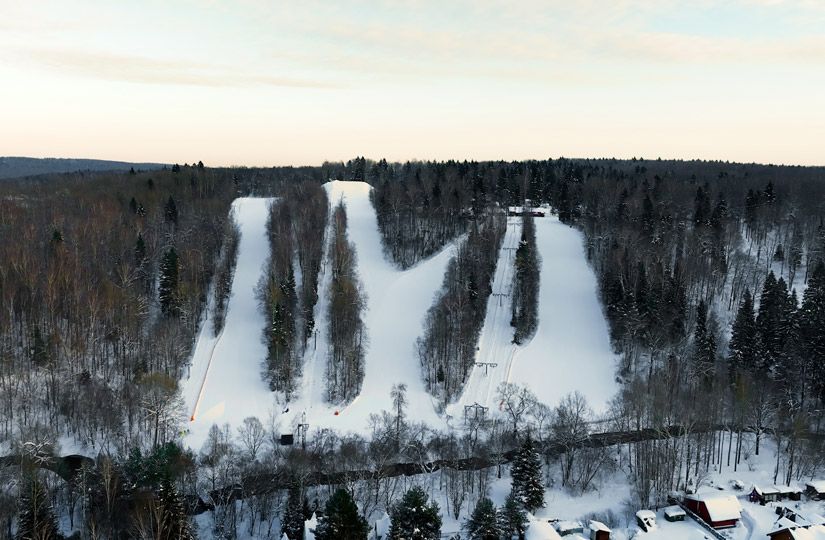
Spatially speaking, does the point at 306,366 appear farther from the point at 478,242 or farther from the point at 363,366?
the point at 478,242

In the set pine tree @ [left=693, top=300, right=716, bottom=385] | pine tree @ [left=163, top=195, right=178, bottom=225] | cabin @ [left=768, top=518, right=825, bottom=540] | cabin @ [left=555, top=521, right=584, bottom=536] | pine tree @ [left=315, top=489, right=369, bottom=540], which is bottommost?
cabin @ [left=555, top=521, right=584, bottom=536]

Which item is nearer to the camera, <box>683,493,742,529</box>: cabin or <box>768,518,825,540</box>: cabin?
<box>768,518,825,540</box>: cabin

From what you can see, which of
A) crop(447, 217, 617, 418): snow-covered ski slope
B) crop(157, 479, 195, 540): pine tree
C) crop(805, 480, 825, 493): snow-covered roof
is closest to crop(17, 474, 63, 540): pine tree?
crop(157, 479, 195, 540): pine tree

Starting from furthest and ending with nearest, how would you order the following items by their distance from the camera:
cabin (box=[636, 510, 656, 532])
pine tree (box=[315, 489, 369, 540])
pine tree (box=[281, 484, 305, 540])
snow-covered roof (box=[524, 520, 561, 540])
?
cabin (box=[636, 510, 656, 532]) → pine tree (box=[281, 484, 305, 540]) → snow-covered roof (box=[524, 520, 561, 540]) → pine tree (box=[315, 489, 369, 540])

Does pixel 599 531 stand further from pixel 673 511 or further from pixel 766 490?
pixel 766 490

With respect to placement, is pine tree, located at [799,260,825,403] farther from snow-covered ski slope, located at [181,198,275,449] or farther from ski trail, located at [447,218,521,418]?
snow-covered ski slope, located at [181,198,275,449]

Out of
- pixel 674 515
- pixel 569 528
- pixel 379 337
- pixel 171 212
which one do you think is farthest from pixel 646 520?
pixel 171 212

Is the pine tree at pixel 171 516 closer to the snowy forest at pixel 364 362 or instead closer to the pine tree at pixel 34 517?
the snowy forest at pixel 364 362

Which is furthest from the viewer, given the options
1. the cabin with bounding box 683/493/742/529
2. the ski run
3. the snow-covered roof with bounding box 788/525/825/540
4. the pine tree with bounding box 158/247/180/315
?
the pine tree with bounding box 158/247/180/315
